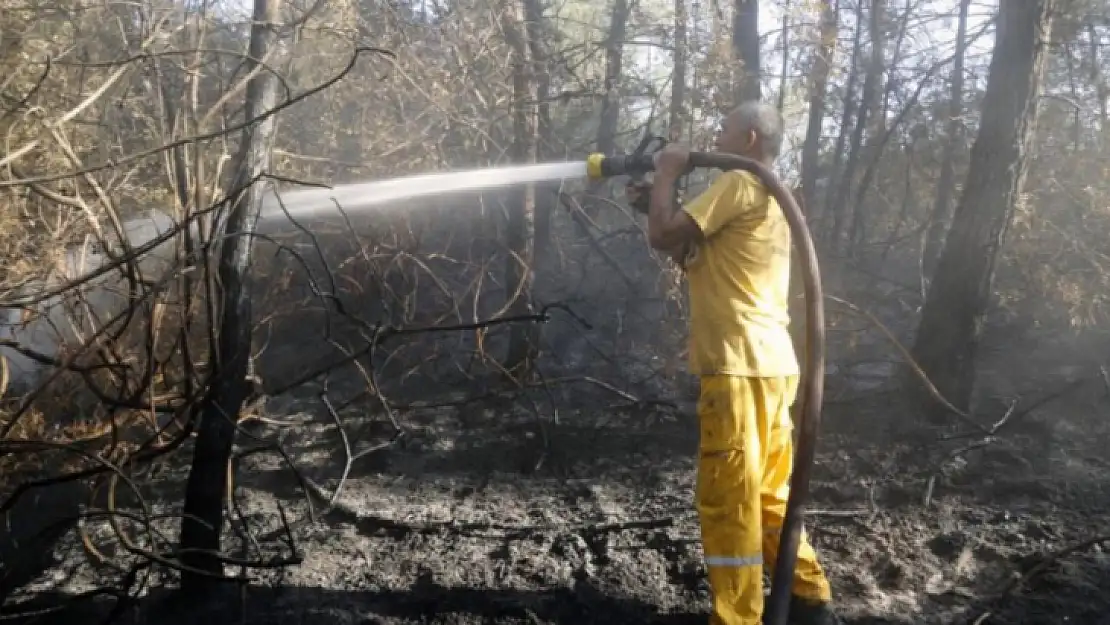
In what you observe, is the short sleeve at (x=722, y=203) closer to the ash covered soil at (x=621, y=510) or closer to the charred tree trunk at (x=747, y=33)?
the ash covered soil at (x=621, y=510)

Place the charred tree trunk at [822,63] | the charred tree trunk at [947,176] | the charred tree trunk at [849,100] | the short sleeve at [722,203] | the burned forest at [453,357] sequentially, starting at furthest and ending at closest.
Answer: the charred tree trunk at [849,100] < the charred tree trunk at [822,63] < the charred tree trunk at [947,176] < the burned forest at [453,357] < the short sleeve at [722,203]

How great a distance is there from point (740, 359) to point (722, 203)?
0.57 m

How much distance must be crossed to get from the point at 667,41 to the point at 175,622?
8.22 m

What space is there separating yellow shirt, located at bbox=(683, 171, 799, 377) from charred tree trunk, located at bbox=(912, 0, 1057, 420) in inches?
107

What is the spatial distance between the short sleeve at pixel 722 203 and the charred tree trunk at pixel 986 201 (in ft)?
9.54

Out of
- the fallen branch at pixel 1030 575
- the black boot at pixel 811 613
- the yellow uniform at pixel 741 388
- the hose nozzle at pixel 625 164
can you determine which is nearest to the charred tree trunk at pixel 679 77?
the hose nozzle at pixel 625 164

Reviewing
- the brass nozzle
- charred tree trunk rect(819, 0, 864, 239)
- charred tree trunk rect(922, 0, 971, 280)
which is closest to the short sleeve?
the brass nozzle

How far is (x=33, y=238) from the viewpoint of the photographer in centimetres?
562

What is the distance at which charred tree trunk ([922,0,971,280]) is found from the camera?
8.76m

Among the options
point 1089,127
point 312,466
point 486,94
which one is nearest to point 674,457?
point 312,466

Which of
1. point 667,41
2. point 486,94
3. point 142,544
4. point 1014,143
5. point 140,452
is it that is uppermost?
point 667,41

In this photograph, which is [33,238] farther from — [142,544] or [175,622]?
[175,622]

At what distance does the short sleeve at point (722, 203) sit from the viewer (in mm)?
2775

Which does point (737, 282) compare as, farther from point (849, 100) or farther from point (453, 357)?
point (849, 100)
